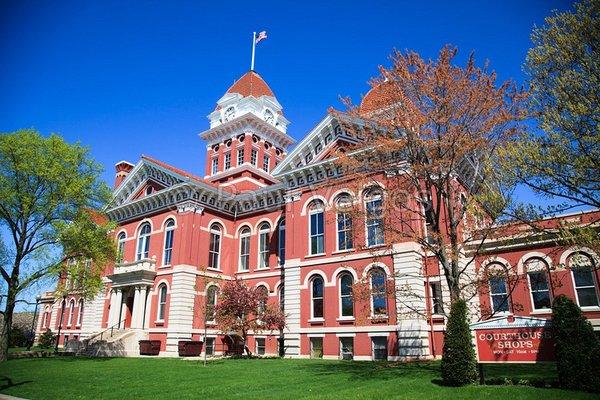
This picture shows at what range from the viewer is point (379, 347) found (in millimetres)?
21828

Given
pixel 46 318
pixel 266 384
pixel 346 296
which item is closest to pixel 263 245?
pixel 346 296

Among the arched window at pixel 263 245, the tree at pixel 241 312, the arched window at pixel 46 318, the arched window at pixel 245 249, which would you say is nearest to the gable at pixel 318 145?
the arched window at pixel 263 245

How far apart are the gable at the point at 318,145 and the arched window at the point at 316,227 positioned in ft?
8.92

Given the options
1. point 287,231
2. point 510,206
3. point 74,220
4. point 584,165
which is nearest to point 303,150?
point 287,231

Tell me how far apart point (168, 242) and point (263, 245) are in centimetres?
689

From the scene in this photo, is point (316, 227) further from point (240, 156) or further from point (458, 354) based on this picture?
point (240, 156)

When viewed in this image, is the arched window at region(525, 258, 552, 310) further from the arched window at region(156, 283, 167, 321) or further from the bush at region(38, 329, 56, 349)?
the bush at region(38, 329, 56, 349)

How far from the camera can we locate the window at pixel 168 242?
3048cm

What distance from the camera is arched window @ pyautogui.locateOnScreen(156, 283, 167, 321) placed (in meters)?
29.2

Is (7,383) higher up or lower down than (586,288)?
lower down

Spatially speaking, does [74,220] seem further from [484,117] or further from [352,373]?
[484,117]

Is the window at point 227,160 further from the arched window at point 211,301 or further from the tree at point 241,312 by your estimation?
the tree at point 241,312

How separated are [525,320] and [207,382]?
9.35 metres

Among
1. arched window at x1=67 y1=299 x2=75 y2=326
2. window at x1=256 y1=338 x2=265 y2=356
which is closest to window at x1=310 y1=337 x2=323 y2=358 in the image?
window at x1=256 y1=338 x2=265 y2=356
